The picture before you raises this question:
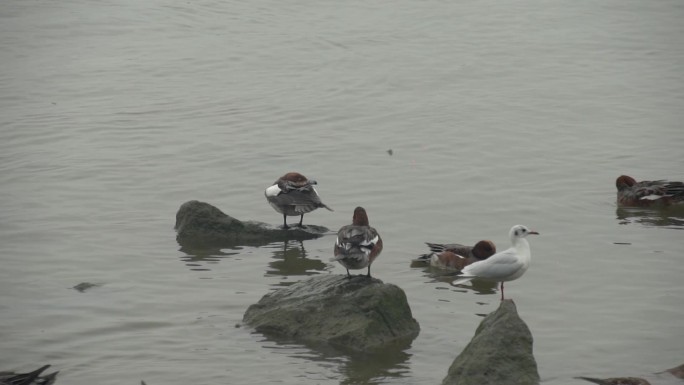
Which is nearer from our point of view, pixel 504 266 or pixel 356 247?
pixel 356 247

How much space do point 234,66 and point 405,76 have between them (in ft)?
14.2

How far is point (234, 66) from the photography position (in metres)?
26.2

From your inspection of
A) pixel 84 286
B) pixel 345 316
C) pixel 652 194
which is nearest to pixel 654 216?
pixel 652 194

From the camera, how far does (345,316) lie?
10531 mm

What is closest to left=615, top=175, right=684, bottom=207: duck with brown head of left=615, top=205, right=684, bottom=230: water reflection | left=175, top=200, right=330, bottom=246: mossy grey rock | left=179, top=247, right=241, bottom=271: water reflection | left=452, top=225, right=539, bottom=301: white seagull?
left=615, top=205, right=684, bottom=230: water reflection

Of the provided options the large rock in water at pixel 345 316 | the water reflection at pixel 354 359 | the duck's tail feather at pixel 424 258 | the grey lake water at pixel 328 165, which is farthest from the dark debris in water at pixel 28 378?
the duck's tail feather at pixel 424 258

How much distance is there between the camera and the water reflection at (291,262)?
43.2ft

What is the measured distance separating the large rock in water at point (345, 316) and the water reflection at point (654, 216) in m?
5.71

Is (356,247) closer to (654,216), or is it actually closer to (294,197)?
(294,197)

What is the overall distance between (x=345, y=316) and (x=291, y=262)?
3126 millimetres

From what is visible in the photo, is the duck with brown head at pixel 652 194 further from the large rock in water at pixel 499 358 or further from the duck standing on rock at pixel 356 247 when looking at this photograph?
the large rock in water at pixel 499 358

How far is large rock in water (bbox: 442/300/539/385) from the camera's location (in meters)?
9.11

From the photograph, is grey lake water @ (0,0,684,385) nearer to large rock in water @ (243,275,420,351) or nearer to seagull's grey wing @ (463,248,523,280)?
large rock in water @ (243,275,420,351)

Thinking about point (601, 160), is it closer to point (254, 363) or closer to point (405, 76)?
point (405, 76)
